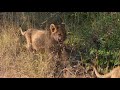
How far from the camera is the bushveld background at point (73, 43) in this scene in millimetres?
3734

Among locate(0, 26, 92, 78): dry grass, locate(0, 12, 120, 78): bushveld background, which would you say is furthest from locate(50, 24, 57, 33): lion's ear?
locate(0, 26, 92, 78): dry grass

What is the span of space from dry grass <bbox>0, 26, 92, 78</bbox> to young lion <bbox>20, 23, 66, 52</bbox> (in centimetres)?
8

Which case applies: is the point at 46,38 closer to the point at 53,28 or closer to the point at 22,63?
the point at 53,28

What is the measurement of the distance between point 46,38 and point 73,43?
11.4 inches

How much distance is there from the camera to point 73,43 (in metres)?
3.77

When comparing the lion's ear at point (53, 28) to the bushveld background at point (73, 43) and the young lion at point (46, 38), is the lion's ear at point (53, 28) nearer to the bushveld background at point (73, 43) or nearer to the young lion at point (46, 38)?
the young lion at point (46, 38)

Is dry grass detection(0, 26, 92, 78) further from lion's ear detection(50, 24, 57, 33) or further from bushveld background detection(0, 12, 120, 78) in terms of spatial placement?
lion's ear detection(50, 24, 57, 33)

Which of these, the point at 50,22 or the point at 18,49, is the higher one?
the point at 50,22

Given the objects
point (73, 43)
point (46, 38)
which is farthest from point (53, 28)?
point (73, 43)
